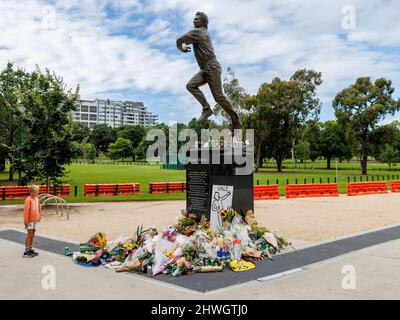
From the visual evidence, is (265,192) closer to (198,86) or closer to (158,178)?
(198,86)

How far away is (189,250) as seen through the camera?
7992mm

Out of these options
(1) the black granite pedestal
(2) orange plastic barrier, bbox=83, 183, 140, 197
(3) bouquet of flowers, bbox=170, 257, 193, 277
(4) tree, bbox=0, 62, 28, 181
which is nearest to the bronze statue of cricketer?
(1) the black granite pedestal

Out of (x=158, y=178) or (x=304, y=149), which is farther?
(x=304, y=149)

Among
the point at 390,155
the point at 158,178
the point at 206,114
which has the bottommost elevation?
the point at 158,178

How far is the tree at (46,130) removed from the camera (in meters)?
18.0

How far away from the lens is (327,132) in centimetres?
8600

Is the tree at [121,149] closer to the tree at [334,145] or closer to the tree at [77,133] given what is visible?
the tree at [334,145]

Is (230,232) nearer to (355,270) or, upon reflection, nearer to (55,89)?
(355,270)

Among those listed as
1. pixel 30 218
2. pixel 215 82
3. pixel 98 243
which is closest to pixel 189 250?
pixel 98 243

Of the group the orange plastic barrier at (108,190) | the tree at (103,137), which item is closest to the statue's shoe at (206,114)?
the orange plastic barrier at (108,190)

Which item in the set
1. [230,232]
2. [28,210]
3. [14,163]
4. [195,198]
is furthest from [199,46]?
[14,163]

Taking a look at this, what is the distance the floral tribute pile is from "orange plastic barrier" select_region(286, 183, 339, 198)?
49.3 feet

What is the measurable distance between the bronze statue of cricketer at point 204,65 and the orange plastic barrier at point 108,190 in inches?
604

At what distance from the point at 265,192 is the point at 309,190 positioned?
3252 mm
